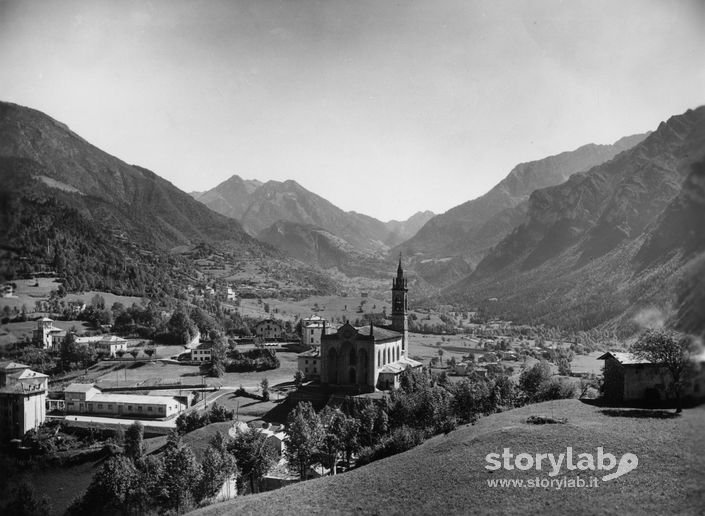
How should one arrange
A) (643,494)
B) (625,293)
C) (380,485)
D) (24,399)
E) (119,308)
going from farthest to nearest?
(625,293)
(119,308)
(24,399)
(380,485)
(643,494)

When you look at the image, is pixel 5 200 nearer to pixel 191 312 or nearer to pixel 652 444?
pixel 652 444

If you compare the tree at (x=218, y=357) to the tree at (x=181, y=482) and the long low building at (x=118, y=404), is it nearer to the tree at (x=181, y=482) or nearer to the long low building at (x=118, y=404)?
the long low building at (x=118, y=404)

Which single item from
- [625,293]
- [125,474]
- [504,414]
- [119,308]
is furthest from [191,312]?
[625,293]

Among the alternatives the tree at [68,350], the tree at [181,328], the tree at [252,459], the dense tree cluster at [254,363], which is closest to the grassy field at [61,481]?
the tree at [252,459]

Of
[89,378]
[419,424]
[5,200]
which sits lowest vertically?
[89,378]

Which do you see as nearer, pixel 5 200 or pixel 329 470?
pixel 5 200

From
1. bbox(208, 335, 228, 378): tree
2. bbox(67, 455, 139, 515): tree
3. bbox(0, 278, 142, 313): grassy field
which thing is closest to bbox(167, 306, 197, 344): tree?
bbox(208, 335, 228, 378): tree
